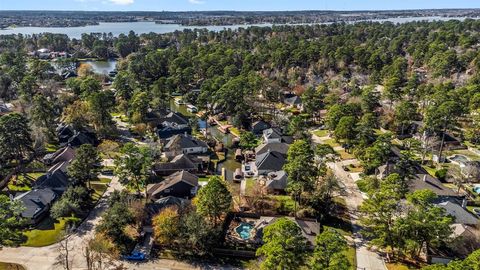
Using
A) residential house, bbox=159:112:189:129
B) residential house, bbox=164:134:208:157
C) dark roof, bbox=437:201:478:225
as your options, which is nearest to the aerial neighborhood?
dark roof, bbox=437:201:478:225

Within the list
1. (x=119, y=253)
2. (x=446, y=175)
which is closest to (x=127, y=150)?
(x=119, y=253)

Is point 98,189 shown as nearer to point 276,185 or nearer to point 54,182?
point 54,182

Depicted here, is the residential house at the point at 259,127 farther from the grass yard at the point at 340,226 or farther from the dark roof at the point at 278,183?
the grass yard at the point at 340,226

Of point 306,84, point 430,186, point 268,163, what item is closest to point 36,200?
point 268,163

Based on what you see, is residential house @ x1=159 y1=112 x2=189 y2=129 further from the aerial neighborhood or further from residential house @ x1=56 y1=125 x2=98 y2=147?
residential house @ x1=56 y1=125 x2=98 y2=147

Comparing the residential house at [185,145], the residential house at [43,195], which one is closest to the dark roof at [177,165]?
the residential house at [185,145]

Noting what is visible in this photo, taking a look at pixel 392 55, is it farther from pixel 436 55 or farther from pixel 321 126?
pixel 321 126
